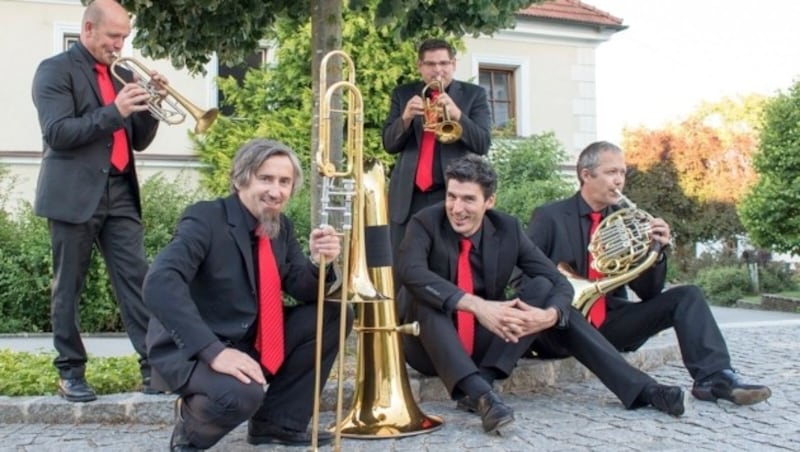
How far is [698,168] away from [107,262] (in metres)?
27.8

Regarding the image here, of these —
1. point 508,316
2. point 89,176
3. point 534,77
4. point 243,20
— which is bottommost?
point 508,316

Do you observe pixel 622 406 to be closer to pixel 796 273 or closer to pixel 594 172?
pixel 594 172

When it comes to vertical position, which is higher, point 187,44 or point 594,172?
point 187,44

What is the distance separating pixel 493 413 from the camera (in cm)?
383

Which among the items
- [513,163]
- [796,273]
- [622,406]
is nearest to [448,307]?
[622,406]

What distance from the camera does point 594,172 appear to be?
4.85 meters

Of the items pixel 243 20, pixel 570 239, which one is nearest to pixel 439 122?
pixel 570 239

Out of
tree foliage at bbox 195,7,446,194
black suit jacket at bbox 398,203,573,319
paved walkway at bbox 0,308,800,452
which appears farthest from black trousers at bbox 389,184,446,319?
tree foliage at bbox 195,7,446,194

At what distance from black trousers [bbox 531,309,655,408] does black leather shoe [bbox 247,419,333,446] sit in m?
1.31

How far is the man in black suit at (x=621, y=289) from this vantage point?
4.54 m

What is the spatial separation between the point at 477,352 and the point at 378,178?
102 cm

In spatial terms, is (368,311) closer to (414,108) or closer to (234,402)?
(234,402)

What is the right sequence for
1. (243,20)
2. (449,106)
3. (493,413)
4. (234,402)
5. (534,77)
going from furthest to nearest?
1. (534,77)
2. (243,20)
3. (449,106)
4. (493,413)
5. (234,402)

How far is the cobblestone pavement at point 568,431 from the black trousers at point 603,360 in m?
0.12
